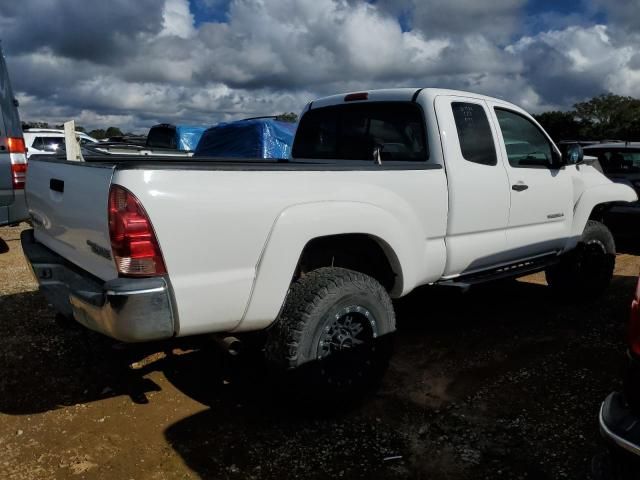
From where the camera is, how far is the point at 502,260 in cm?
438

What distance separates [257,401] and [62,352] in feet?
5.51

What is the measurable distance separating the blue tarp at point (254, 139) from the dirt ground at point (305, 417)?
702 centimetres

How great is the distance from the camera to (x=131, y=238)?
2.48 meters

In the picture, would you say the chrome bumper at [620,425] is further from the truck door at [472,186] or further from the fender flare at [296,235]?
the truck door at [472,186]

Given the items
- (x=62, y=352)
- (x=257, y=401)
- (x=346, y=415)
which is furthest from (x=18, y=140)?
(x=346, y=415)

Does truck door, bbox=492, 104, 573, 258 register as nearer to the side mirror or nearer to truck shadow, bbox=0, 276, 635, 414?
the side mirror

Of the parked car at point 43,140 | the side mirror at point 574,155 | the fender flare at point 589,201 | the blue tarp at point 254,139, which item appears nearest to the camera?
the side mirror at point 574,155

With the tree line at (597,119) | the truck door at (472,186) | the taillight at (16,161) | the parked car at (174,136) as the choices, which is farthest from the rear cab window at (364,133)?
the tree line at (597,119)

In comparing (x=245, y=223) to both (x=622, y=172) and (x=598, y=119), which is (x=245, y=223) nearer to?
(x=622, y=172)

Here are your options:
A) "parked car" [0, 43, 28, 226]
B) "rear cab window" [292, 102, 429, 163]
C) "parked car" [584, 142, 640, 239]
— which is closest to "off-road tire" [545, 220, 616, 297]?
"rear cab window" [292, 102, 429, 163]

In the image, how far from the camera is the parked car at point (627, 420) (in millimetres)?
1841

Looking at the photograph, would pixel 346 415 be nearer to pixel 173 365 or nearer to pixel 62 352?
pixel 173 365

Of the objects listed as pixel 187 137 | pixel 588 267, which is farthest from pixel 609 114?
A: pixel 588 267

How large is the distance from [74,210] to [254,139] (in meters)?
8.81
